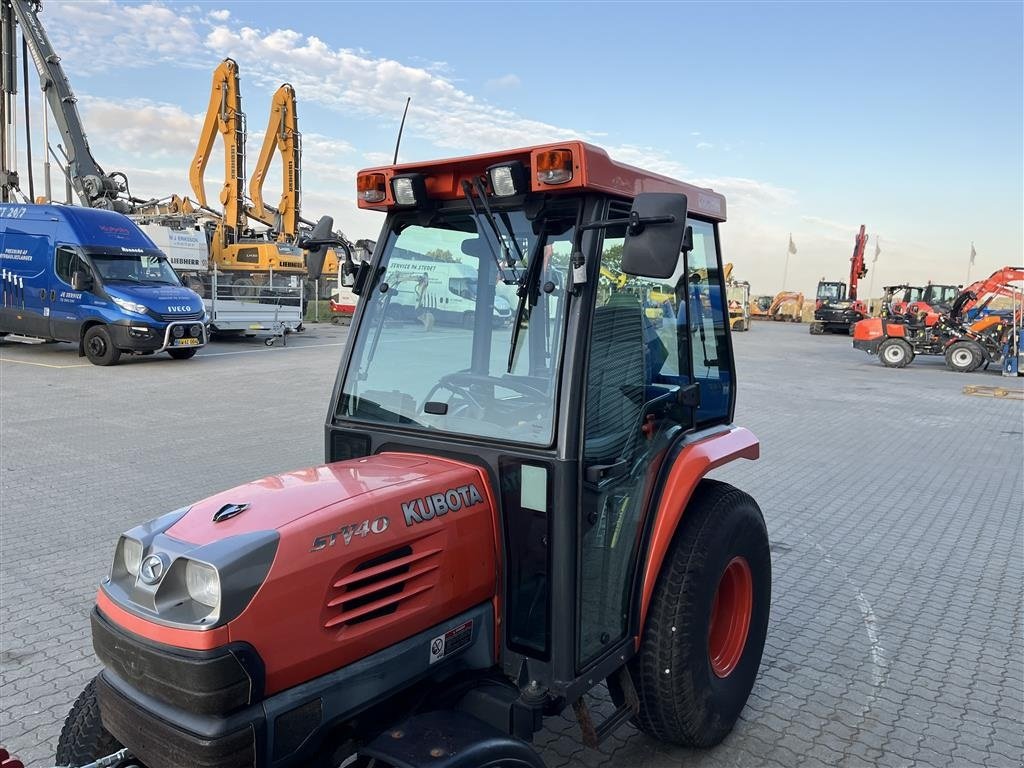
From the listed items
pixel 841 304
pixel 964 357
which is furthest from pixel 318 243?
pixel 841 304

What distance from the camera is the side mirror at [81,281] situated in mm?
14031

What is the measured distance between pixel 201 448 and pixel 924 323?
18.7m

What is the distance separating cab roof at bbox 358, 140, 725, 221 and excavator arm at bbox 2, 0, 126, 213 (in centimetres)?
2250

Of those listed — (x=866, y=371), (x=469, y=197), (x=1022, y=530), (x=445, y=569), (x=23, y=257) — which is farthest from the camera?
(x=866, y=371)

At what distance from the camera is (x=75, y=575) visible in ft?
15.5

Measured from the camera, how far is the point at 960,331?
19.6 metres

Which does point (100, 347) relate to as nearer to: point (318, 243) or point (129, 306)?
point (129, 306)

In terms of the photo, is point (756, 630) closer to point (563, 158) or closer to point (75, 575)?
point (563, 158)

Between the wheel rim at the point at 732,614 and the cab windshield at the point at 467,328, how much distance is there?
4.55 ft

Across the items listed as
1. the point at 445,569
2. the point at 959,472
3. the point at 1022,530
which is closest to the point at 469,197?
the point at 445,569

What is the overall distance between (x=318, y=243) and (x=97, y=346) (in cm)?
1330

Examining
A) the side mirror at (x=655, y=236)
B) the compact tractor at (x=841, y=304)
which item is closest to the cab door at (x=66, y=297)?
the side mirror at (x=655, y=236)

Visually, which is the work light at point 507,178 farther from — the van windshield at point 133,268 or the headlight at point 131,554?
the van windshield at point 133,268

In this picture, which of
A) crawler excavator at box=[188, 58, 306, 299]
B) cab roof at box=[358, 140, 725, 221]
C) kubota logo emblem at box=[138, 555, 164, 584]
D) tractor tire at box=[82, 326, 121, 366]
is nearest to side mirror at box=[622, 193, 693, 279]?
cab roof at box=[358, 140, 725, 221]
